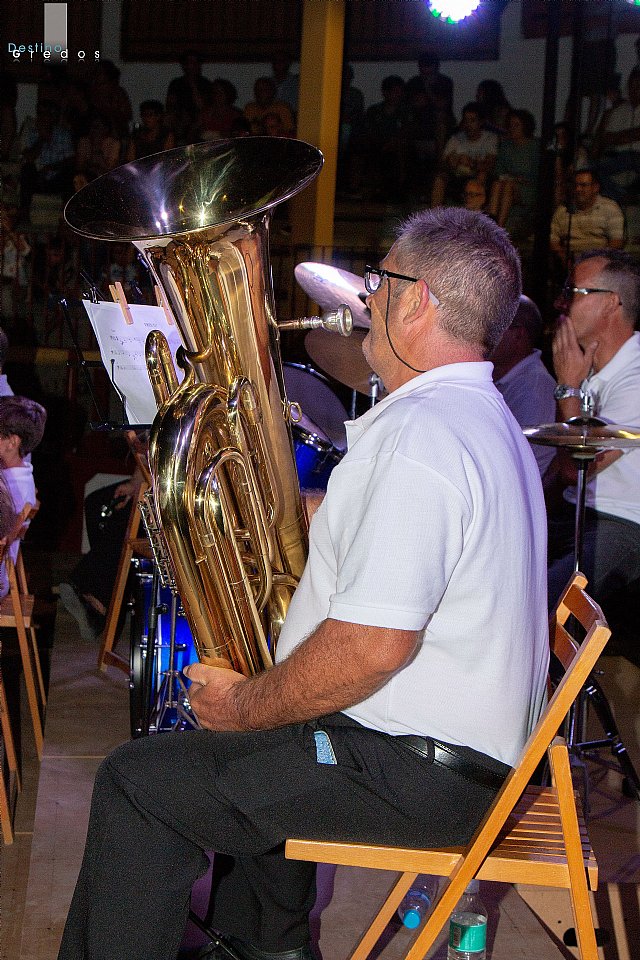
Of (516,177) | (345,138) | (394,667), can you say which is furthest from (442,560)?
(345,138)

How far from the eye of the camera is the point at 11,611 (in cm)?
360

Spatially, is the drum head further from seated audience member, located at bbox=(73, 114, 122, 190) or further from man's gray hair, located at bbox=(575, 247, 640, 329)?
seated audience member, located at bbox=(73, 114, 122, 190)

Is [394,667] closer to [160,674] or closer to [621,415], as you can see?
[160,674]

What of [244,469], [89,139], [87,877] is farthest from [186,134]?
[87,877]

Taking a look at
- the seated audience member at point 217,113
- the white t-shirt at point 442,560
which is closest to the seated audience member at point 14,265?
the seated audience member at point 217,113

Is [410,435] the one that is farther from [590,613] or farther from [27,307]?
[27,307]

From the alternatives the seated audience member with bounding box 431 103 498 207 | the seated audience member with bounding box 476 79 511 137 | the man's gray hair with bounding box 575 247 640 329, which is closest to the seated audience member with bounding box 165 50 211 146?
the seated audience member with bounding box 431 103 498 207

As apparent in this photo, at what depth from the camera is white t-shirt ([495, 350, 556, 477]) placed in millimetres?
4004

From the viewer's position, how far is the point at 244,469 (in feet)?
6.39

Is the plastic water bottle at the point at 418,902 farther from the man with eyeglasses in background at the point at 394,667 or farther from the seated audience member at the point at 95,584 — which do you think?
the seated audience member at the point at 95,584

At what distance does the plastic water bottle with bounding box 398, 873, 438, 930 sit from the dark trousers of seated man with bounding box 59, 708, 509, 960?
70 centimetres

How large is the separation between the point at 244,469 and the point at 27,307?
18.9 ft

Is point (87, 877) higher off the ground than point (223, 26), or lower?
lower

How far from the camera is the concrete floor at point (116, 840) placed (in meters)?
2.39
